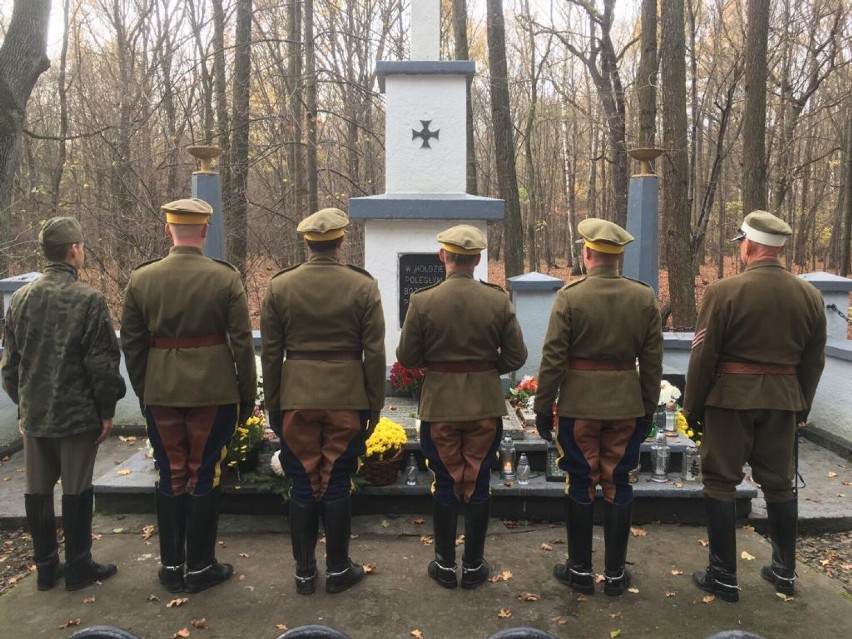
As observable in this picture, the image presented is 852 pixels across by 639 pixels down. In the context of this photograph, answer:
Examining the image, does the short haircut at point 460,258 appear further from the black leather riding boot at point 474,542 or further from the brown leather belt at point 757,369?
the brown leather belt at point 757,369

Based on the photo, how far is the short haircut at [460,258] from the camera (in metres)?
3.68

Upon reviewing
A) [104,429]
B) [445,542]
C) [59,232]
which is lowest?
[445,542]

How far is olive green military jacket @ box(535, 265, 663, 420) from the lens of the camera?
3500 mm

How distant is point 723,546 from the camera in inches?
138

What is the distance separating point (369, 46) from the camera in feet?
57.9

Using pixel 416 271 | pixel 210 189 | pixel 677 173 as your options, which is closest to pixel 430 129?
pixel 416 271

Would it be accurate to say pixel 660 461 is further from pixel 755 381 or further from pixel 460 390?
pixel 460 390

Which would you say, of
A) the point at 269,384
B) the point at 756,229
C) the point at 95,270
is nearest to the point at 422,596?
the point at 269,384

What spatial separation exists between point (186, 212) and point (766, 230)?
10.3 feet

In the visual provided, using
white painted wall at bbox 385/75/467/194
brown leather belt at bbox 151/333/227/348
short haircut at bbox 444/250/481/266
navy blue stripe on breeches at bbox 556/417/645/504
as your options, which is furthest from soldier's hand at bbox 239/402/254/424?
white painted wall at bbox 385/75/467/194

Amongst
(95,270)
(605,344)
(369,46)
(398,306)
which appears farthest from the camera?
(369,46)

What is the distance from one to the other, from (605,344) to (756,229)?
40.1 inches

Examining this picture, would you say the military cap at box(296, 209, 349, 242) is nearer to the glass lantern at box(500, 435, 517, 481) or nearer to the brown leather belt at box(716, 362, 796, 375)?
the glass lantern at box(500, 435, 517, 481)

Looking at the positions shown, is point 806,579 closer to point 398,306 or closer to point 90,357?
point 398,306
